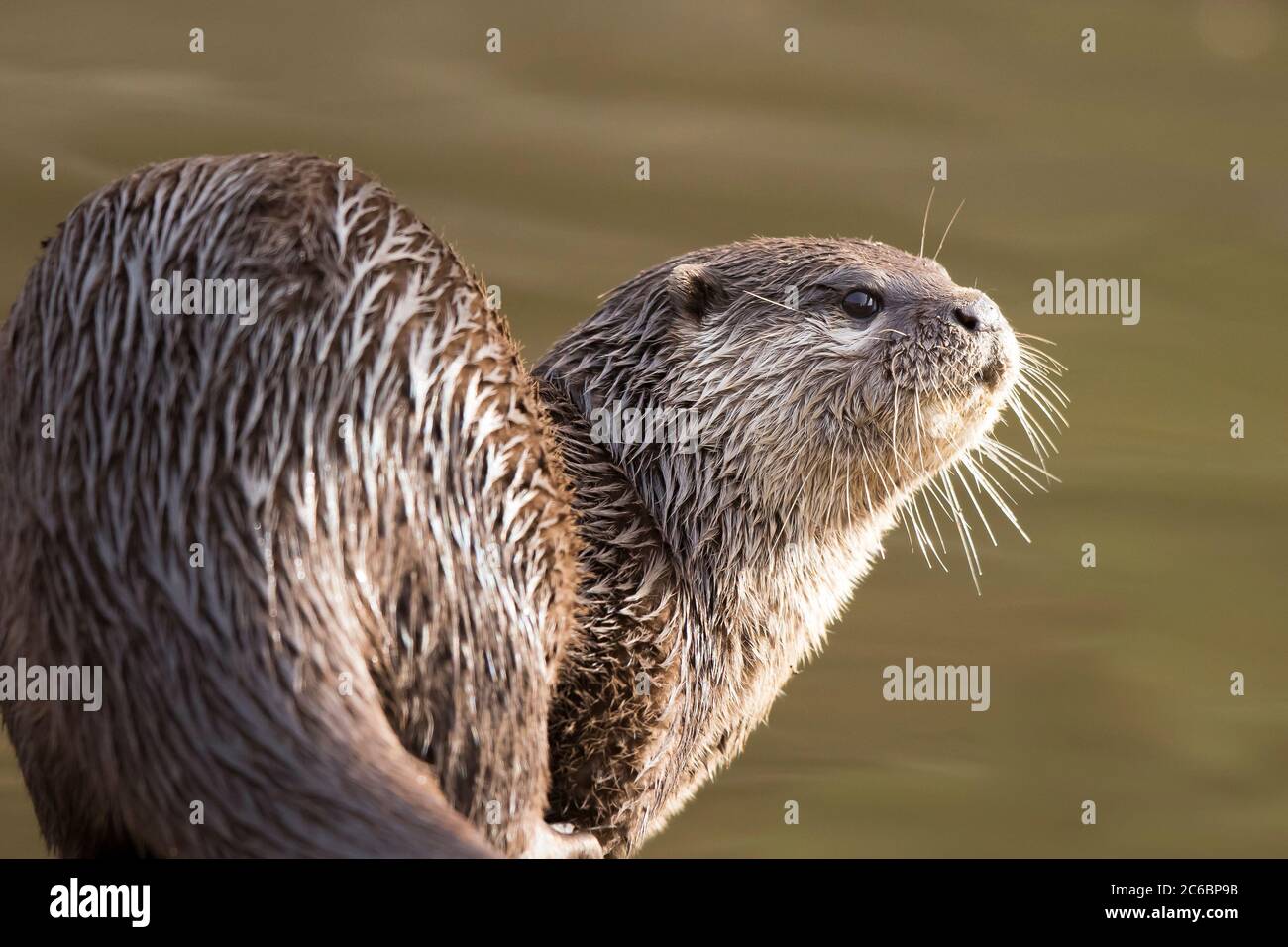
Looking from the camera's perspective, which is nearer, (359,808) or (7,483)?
(359,808)

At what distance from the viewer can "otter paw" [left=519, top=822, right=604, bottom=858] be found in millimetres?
1911

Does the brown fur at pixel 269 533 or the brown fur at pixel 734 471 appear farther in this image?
the brown fur at pixel 734 471

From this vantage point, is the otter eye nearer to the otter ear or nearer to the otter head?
the otter head

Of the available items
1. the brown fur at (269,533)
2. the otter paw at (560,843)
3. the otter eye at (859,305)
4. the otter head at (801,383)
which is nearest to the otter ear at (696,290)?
the otter head at (801,383)

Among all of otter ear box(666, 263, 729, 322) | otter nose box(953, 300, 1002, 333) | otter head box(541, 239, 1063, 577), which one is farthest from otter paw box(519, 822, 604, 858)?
otter nose box(953, 300, 1002, 333)

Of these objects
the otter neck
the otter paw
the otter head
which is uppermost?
the otter head

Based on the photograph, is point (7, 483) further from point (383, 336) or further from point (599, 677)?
point (599, 677)

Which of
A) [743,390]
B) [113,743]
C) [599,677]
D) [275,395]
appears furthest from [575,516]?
[113,743]

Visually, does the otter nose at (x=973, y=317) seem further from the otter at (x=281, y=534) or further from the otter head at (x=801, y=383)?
the otter at (x=281, y=534)

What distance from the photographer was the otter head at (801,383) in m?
2.47

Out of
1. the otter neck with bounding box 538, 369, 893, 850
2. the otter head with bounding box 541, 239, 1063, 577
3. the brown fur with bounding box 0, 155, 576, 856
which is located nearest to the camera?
the brown fur with bounding box 0, 155, 576, 856

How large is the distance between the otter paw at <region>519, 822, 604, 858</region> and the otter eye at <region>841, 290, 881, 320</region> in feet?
3.18

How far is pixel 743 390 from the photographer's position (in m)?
2.49

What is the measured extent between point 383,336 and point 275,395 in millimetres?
151
